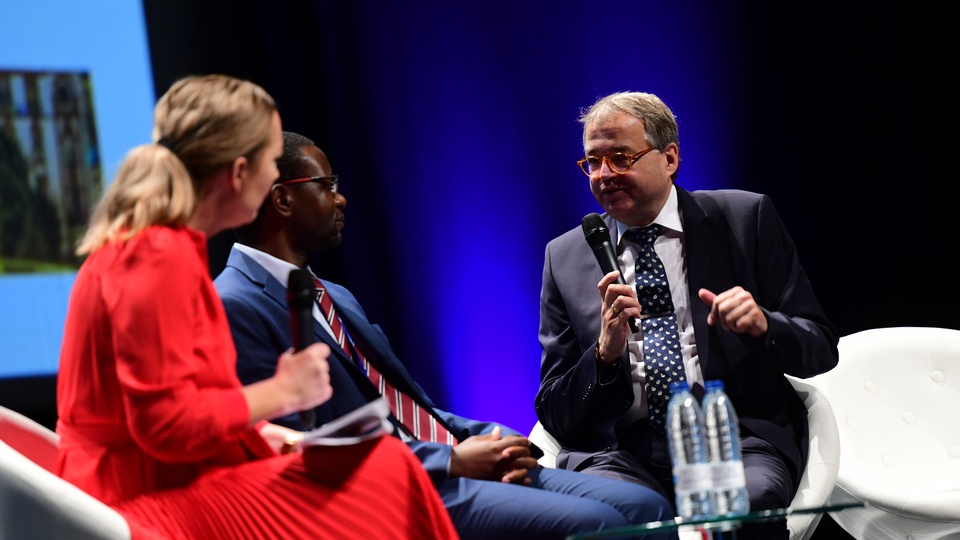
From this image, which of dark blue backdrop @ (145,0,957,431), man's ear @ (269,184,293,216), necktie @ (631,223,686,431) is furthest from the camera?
dark blue backdrop @ (145,0,957,431)

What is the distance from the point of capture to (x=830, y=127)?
13.7ft

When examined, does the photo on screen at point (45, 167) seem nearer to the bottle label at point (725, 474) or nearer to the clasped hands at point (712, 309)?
the clasped hands at point (712, 309)

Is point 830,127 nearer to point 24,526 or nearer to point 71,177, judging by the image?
point 71,177

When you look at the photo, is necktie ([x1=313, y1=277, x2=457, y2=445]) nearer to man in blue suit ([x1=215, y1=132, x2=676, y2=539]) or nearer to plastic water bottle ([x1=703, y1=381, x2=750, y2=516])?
man in blue suit ([x1=215, y1=132, x2=676, y2=539])

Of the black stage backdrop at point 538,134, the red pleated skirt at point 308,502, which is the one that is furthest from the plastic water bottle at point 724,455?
the black stage backdrop at point 538,134

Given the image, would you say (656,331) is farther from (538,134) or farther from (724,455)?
(538,134)

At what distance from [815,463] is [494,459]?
104 centimetres

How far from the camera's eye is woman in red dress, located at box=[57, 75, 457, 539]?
162cm

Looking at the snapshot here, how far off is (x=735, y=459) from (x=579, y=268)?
3.89 ft

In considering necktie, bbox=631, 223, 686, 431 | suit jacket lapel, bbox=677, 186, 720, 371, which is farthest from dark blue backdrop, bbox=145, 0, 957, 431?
necktie, bbox=631, 223, 686, 431

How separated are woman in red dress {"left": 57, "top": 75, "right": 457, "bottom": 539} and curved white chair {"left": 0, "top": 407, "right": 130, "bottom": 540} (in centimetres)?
6

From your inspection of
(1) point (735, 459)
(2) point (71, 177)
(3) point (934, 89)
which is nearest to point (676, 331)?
(1) point (735, 459)

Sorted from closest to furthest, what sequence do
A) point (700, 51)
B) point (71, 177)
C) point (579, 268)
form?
point (579, 268) → point (71, 177) → point (700, 51)

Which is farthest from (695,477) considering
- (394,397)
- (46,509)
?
(46,509)
